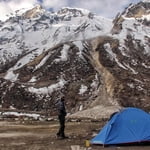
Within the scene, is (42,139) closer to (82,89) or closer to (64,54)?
(82,89)

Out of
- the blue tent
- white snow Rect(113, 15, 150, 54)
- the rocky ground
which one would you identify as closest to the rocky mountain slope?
white snow Rect(113, 15, 150, 54)

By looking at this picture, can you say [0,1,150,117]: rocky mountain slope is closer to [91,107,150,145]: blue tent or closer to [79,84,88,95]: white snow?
[79,84,88,95]: white snow

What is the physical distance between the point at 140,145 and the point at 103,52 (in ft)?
299

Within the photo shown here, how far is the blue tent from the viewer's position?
76.5 feet

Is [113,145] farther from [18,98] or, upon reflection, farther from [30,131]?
[18,98]

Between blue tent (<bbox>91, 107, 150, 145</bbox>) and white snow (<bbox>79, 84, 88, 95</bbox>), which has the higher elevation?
blue tent (<bbox>91, 107, 150, 145</bbox>)

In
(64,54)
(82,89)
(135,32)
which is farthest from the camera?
(135,32)

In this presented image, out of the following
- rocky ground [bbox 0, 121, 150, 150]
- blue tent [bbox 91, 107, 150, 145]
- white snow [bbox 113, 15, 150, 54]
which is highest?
blue tent [bbox 91, 107, 150, 145]

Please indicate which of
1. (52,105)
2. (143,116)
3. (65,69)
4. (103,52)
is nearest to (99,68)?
(65,69)

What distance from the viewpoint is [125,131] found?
23500mm

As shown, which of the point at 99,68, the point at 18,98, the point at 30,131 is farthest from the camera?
the point at 99,68

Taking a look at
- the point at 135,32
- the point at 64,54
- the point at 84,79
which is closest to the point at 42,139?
the point at 84,79

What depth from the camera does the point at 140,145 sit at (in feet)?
77.0

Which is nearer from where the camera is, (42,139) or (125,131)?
(125,131)
